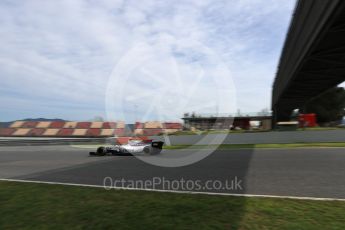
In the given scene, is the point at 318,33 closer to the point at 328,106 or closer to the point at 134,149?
the point at 134,149

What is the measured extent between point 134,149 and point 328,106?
7584 centimetres

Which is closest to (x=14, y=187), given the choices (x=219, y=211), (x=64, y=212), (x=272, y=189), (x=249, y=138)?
(x=64, y=212)

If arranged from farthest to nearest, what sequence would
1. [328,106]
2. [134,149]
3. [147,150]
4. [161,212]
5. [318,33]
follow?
[328,106] → [147,150] → [134,149] → [318,33] → [161,212]

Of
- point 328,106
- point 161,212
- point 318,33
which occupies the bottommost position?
point 161,212

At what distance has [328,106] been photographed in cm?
7912

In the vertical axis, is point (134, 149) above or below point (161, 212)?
above

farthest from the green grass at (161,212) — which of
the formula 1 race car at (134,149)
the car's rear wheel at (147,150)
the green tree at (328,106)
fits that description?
the green tree at (328,106)

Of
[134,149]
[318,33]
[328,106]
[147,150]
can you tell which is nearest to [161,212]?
[318,33]

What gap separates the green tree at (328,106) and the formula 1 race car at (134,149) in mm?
70884

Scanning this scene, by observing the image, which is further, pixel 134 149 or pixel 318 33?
pixel 134 149

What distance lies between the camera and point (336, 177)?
316 inches

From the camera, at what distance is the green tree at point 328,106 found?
256ft

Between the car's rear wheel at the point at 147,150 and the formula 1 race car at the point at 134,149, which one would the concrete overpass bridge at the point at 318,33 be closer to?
the formula 1 race car at the point at 134,149

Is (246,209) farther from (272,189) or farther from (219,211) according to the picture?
(272,189)
